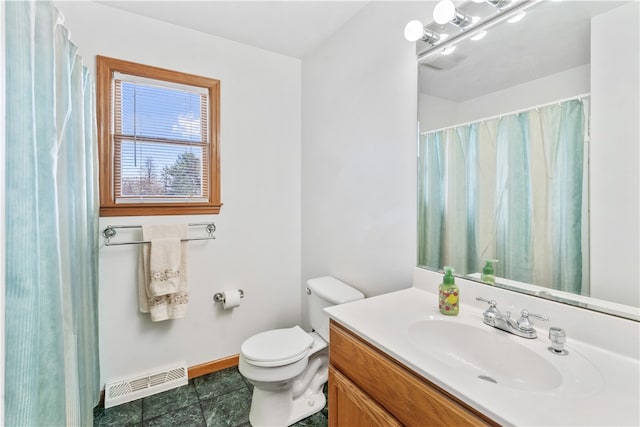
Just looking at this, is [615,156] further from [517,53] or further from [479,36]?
[479,36]

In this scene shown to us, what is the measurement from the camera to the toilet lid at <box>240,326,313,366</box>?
1.49 m

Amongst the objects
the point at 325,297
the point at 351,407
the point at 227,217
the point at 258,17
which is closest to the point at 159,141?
the point at 227,217

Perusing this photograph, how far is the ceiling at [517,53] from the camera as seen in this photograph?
3.03ft

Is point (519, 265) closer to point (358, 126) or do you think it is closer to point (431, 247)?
point (431, 247)

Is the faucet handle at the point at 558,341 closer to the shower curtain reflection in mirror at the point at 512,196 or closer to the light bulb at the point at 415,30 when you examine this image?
the shower curtain reflection in mirror at the point at 512,196

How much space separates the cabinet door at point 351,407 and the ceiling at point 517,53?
4.07 feet

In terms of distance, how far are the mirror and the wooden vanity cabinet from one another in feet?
1.84

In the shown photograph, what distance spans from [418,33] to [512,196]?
0.80 metres

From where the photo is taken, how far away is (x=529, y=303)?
3.31ft

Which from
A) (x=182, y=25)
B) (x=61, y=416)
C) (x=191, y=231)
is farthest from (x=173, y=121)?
(x=61, y=416)

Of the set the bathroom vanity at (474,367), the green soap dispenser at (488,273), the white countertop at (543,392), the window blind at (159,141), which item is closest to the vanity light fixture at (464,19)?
the green soap dispenser at (488,273)

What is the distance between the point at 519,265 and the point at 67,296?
1.63 metres

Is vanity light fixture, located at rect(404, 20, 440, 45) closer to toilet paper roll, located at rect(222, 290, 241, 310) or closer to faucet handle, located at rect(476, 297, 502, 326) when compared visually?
faucet handle, located at rect(476, 297, 502, 326)

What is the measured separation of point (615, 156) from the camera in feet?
2.79
